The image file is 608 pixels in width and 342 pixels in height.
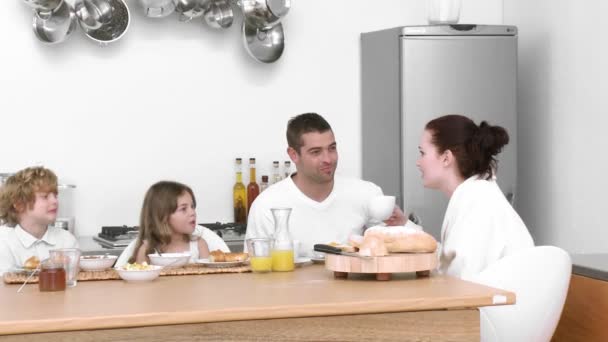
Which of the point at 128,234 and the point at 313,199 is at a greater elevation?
the point at 313,199

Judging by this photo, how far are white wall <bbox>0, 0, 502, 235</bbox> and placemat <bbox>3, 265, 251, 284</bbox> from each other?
1.74 m

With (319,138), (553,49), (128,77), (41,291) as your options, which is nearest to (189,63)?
(128,77)

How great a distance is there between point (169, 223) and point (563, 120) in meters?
2.09

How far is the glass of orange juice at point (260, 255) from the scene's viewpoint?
280cm

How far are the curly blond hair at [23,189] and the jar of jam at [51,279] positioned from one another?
1213 mm

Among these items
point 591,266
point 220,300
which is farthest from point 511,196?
point 220,300

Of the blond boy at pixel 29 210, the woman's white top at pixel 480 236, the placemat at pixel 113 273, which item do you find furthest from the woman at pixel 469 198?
the blond boy at pixel 29 210

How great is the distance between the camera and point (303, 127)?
3.86 metres

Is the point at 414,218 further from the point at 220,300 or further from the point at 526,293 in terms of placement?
the point at 220,300

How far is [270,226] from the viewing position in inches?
149

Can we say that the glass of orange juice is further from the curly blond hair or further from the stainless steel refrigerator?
the stainless steel refrigerator

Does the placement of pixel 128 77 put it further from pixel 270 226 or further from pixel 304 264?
pixel 304 264

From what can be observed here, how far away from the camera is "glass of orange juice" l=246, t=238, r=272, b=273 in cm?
280

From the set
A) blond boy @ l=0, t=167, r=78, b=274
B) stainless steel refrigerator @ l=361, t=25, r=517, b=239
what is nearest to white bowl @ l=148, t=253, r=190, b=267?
blond boy @ l=0, t=167, r=78, b=274
